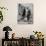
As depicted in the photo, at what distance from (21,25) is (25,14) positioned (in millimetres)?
324

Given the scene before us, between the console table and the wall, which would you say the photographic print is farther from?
the console table

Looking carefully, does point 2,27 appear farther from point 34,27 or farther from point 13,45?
point 34,27

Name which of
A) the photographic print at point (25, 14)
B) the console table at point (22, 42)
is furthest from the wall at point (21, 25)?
the console table at point (22, 42)

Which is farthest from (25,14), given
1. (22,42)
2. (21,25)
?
(22,42)

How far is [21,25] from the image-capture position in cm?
446

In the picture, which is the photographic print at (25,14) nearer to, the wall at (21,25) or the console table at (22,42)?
the wall at (21,25)

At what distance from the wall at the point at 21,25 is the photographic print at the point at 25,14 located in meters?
0.08

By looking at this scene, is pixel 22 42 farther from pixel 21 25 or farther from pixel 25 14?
pixel 25 14

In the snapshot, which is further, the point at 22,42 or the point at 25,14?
the point at 25,14

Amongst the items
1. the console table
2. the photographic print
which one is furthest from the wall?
the console table

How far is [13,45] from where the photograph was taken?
4.23m

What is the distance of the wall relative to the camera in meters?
4.43

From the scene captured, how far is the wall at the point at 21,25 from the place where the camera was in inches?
175

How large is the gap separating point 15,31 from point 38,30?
64 centimetres
